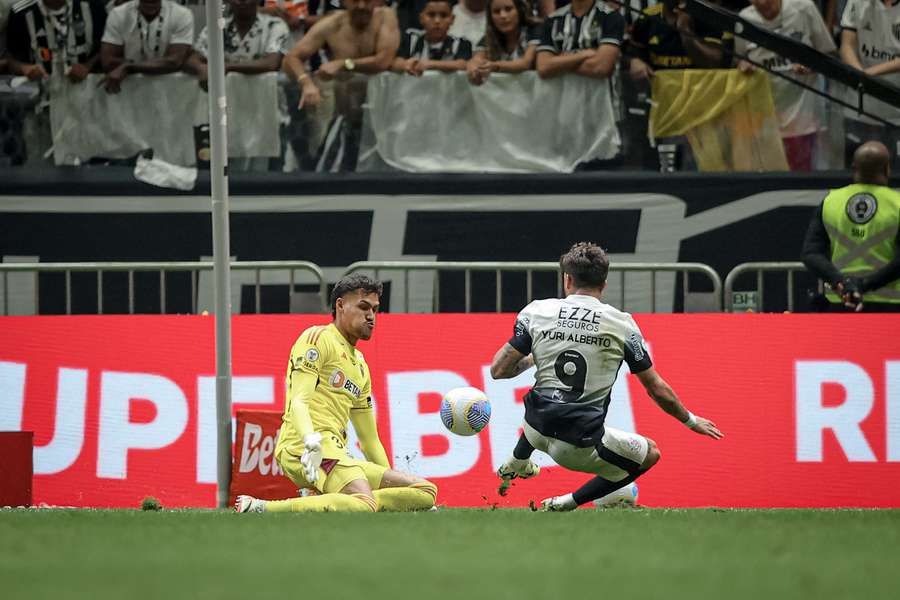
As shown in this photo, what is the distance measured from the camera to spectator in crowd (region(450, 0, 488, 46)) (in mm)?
15016

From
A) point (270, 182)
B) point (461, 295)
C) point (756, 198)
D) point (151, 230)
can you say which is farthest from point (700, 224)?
point (151, 230)

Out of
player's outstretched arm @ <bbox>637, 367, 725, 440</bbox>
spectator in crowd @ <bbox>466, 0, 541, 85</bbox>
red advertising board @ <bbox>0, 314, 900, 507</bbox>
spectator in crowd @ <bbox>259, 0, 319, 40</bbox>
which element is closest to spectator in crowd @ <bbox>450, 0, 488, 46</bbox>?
spectator in crowd @ <bbox>466, 0, 541, 85</bbox>

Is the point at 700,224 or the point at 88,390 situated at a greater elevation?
the point at 700,224

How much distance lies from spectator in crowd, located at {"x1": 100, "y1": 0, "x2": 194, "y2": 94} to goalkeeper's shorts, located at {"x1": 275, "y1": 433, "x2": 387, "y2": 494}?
5.67m

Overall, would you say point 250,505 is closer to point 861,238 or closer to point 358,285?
point 358,285

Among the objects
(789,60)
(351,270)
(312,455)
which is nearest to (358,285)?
(312,455)

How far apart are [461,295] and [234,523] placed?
18.7 ft

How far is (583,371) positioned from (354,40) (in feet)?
20.0

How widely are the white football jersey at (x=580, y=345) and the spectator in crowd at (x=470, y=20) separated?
222 inches

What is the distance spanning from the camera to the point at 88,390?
1264 cm

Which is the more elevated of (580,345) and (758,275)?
(758,275)

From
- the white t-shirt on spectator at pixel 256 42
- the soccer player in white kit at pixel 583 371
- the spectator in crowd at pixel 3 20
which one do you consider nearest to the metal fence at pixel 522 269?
the white t-shirt on spectator at pixel 256 42

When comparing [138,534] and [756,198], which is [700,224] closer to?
[756,198]

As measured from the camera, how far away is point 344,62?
14633mm
